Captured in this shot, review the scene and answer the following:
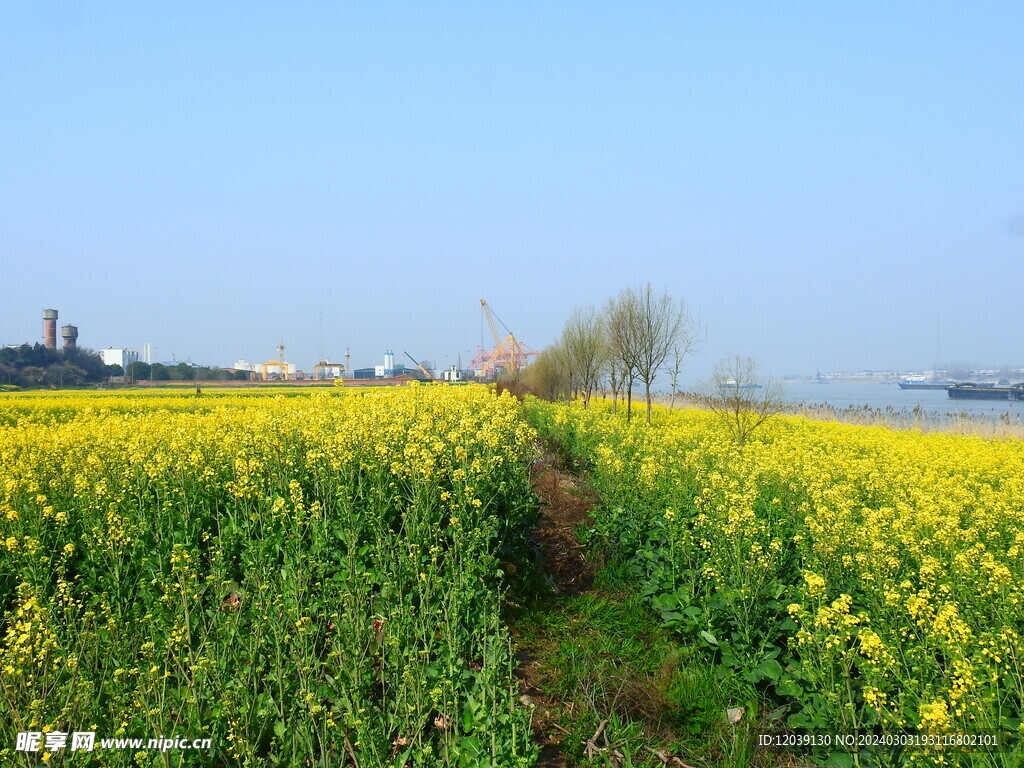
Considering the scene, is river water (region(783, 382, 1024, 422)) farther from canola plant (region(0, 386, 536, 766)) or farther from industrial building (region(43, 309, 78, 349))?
industrial building (region(43, 309, 78, 349))

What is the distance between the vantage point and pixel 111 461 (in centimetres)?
695

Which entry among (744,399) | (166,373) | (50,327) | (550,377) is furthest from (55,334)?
(744,399)

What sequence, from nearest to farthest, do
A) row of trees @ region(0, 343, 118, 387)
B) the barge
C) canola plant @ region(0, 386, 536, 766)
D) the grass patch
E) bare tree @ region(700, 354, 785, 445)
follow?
1. canola plant @ region(0, 386, 536, 766)
2. the grass patch
3. bare tree @ region(700, 354, 785, 445)
4. the barge
5. row of trees @ region(0, 343, 118, 387)

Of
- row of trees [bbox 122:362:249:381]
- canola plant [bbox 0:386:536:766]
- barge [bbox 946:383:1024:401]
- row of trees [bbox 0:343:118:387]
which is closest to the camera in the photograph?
canola plant [bbox 0:386:536:766]

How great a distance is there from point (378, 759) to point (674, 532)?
11.8ft

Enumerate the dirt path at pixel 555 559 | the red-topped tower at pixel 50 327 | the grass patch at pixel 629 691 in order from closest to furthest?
the grass patch at pixel 629 691
the dirt path at pixel 555 559
the red-topped tower at pixel 50 327

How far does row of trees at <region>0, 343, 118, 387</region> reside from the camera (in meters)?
68.4

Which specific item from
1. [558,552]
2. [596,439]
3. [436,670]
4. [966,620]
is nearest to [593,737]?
[436,670]

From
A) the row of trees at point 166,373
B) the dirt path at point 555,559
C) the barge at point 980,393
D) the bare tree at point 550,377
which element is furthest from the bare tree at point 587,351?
the row of trees at point 166,373

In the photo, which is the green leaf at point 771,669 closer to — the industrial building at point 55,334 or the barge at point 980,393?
the barge at point 980,393

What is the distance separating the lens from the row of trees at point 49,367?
6844 centimetres

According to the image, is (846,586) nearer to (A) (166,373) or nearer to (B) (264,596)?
(B) (264,596)

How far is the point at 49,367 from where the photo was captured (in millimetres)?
77875

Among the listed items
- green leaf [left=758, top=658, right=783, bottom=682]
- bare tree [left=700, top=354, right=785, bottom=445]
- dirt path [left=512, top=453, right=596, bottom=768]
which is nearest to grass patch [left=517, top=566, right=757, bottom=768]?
dirt path [left=512, top=453, right=596, bottom=768]
